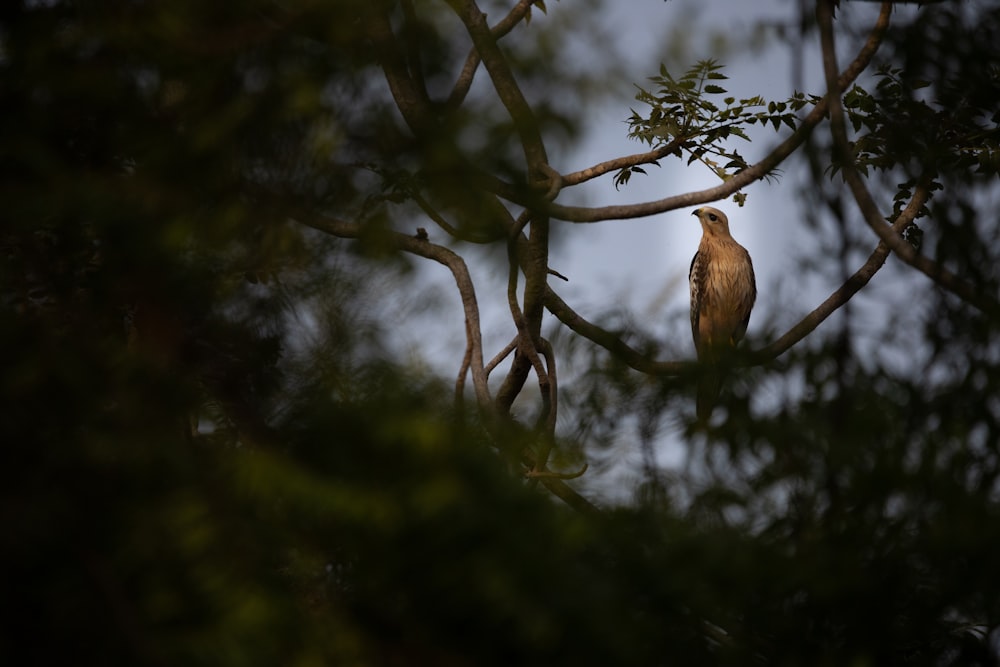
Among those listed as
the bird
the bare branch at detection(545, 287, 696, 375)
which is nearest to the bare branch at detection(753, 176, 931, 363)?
the bare branch at detection(545, 287, 696, 375)

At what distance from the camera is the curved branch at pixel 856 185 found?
9.07 ft

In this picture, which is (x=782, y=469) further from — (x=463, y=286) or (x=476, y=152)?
(x=463, y=286)

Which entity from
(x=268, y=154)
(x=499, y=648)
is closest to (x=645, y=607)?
(x=499, y=648)

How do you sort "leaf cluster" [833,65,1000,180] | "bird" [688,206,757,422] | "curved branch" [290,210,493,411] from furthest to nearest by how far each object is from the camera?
1. "bird" [688,206,757,422]
2. "leaf cluster" [833,65,1000,180]
3. "curved branch" [290,210,493,411]

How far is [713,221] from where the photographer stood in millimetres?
6840

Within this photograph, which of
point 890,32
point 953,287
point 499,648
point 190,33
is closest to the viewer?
point 499,648

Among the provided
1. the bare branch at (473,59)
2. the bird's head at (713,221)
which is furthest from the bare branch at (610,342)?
the bird's head at (713,221)

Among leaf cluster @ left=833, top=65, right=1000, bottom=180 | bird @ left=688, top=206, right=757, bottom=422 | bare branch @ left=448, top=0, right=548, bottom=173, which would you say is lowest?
bare branch @ left=448, top=0, right=548, bottom=173

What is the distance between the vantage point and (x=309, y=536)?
5.80 feet

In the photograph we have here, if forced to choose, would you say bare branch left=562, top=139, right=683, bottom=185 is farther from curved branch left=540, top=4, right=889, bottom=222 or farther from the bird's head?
the bird's head

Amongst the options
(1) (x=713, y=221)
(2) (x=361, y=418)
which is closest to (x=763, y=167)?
(2) (x=361, y=418)

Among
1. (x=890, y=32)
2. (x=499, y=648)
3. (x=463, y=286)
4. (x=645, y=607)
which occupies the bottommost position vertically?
(x=499, y=648)

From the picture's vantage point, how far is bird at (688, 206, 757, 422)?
6.73 metres

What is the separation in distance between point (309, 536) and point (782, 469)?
1.11m
